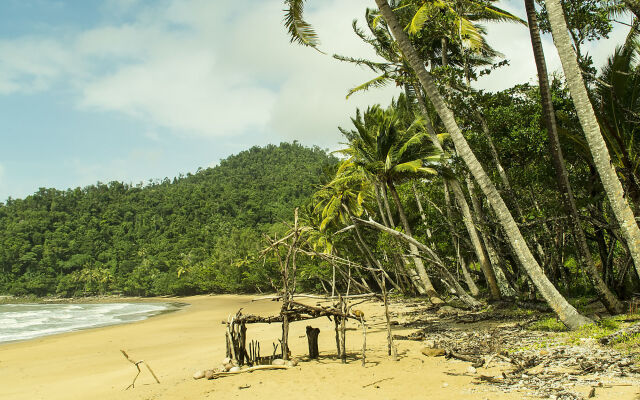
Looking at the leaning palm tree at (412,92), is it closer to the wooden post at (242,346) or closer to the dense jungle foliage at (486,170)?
the dense jungle foliage at (486,170)

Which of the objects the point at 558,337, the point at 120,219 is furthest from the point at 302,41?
the point at 120,219

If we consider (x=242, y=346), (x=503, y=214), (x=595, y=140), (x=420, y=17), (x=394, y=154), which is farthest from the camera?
(x=394, y=154)

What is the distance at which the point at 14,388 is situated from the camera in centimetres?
1010

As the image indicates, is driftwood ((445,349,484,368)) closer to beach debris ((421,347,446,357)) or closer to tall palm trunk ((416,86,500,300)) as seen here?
beach debris ((421,347,446,357))

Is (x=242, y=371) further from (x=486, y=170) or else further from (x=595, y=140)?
(x=486, y=170)

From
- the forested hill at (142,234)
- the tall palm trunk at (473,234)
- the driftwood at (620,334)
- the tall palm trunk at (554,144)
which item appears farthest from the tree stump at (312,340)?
the forested hill at (142,234)

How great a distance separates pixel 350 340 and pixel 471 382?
5.57m

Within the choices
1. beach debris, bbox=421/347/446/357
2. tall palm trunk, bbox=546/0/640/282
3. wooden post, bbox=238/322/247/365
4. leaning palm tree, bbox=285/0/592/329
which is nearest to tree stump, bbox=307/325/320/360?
wooden post, bbox=238/322/247/365

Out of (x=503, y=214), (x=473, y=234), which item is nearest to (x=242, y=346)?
(x=503, y=214)

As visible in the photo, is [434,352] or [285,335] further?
[285,335]

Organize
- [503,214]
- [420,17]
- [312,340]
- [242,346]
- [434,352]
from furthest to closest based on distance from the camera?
1. [420,17]
2. [312,340]
3. [242,346]
4. [434,352]
5. [503,214]

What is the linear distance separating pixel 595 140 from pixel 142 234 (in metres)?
86.8

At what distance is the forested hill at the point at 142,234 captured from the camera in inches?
2302

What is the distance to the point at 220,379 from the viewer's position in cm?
788
